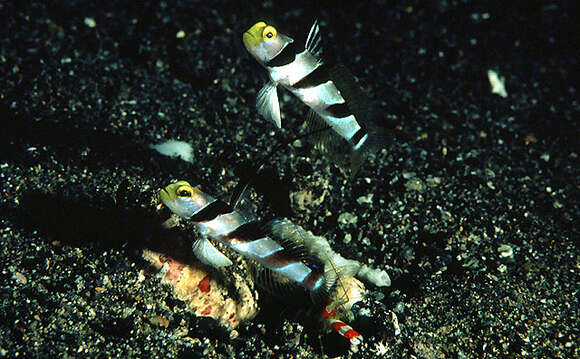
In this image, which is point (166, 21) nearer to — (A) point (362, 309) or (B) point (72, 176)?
(B) point (72, 176)

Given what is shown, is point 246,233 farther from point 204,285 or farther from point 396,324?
point 396,324

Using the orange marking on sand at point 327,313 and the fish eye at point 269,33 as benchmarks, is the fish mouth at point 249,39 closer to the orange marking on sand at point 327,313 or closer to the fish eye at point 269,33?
the fish eye at point 269,33

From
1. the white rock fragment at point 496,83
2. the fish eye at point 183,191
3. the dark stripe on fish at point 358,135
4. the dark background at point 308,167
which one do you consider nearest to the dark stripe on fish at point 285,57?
the dark background at point 308,167

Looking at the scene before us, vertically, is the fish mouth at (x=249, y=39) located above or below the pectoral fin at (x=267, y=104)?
above

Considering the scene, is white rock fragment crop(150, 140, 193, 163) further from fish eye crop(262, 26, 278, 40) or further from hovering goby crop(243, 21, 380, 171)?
fish eye crop(262, 26, 278, 40)

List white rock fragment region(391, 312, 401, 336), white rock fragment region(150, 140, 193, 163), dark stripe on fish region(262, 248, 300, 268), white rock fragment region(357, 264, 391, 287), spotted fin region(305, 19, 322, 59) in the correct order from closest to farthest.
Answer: spotted fin region(305, 19, 322, 59)
dark stripe on fish region(262, 248, 300, 268)
white rock fragment region(391, 312, 401, 336)
white rock fragment region(357, 264, 391, 287)
white rock fragment region(150, 140, 193, 163)

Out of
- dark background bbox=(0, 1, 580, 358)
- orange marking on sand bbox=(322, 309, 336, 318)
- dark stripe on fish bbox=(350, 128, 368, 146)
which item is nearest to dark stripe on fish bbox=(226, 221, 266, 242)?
dark background bbox=(0, 1, 580, 358)
